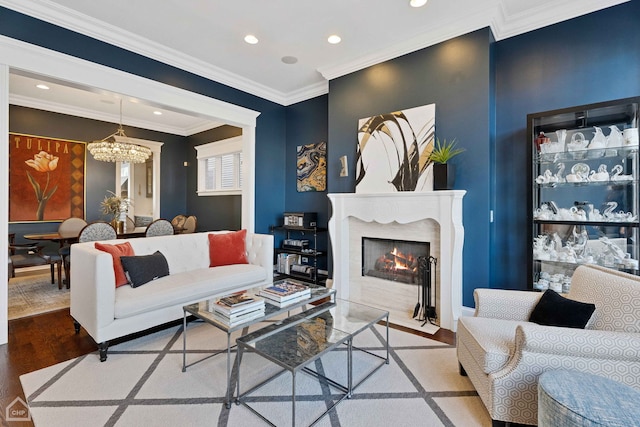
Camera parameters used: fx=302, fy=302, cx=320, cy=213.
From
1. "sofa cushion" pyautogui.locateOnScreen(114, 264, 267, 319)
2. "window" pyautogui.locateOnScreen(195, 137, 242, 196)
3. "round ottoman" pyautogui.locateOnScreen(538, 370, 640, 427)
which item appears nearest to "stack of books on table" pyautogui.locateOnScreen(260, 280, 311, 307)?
"sofa cushion" pyautogui.locateOnScreen(114, 264, 267, 319)

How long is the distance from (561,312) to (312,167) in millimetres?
3593

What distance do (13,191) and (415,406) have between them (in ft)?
21.7

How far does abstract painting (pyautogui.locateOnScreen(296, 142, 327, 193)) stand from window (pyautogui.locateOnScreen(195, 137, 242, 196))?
150 centimetres

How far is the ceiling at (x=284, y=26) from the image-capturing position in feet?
9.00

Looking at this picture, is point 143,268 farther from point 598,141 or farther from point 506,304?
point 598,141

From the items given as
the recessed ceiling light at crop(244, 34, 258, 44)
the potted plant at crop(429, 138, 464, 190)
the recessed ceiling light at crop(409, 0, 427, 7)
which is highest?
the recessed ceiling light at crop(244, 34, 258, 44)

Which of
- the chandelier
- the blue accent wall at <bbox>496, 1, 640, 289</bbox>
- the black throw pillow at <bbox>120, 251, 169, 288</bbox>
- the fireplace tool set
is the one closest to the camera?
the blue accent wall at <bbox>496, 1, 640, 289</bbox>

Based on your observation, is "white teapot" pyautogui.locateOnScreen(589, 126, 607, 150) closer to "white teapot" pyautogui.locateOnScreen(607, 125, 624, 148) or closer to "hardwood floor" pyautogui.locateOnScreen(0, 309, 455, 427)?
"white teapot" pyautogui.locateOnScreen(607, 125, 624, 148)

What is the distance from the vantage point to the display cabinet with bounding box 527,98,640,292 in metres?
2.48

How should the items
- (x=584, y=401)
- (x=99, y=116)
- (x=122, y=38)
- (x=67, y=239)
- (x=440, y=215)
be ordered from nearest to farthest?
(x=584, y=401), (x=440, y=215), (x=122, y=38), (x=67, y=239), (x=99, y=116)

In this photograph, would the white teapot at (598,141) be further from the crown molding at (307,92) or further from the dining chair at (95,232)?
the dining chair at (95,232)

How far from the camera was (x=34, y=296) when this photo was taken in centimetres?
382

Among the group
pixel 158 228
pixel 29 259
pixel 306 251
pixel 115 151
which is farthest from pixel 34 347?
pixel 115 151

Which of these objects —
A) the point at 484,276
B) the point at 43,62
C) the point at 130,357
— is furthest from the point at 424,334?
the point at 43,62
